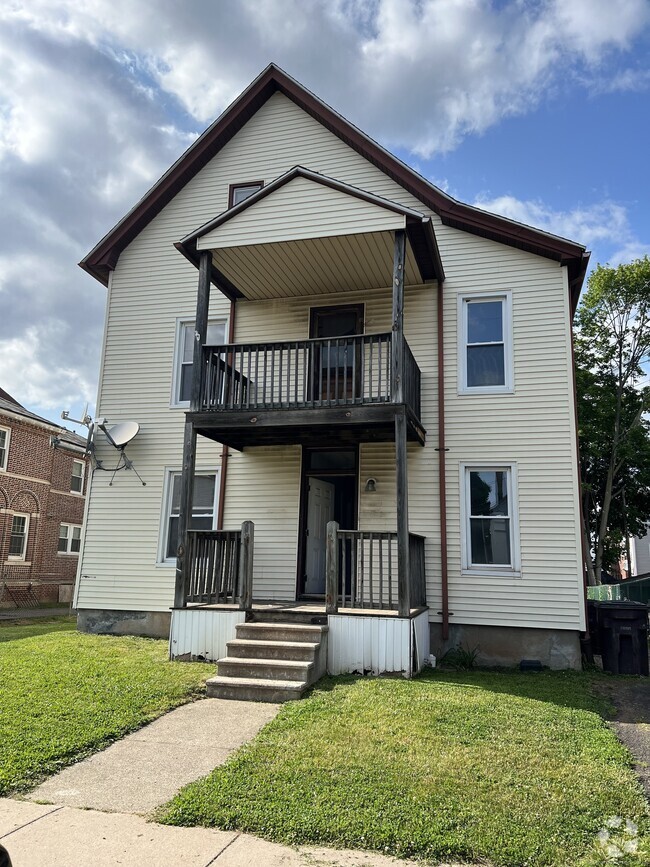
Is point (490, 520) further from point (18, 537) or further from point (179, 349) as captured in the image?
point (18, 537)

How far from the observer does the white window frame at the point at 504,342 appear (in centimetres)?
1074

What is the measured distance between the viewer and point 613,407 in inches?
933

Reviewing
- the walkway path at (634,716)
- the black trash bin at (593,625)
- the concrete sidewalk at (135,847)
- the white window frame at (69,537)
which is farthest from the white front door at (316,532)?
the white window frame at (69,537)

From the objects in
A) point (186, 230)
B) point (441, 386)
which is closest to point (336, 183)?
point (441, 386)

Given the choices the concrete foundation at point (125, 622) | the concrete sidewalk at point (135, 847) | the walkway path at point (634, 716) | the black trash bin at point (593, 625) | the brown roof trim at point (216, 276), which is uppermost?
the brown roof trim at point (216, 276)

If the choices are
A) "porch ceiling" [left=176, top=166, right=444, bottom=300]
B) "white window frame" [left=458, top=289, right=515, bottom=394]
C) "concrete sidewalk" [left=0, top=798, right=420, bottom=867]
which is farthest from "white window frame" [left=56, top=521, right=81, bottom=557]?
Answer: "concrete sidewalk" [left=0, top=798, right=420, bottom=867]

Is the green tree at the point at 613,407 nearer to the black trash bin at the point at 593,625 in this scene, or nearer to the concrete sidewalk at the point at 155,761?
the black trash bin at the point at 593,625

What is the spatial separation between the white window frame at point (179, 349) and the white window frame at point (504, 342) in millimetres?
4519

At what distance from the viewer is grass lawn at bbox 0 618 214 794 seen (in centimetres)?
501

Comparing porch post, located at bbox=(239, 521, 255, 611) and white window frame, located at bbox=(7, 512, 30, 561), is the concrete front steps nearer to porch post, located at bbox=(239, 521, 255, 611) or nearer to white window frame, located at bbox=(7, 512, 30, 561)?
porch post, located at bbox=(239, 521, 255, 611)

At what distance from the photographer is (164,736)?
5.66 metres

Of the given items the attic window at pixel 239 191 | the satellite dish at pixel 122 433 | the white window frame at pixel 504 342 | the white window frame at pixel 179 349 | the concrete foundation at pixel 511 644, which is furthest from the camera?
the attic window at pixel 239 191

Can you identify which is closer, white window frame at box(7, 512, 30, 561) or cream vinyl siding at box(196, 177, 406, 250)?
cream vinyl siding at box(196, 177, 406, 250)

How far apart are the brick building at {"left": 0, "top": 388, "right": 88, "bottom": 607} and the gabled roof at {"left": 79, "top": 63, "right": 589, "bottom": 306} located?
12.4 m
